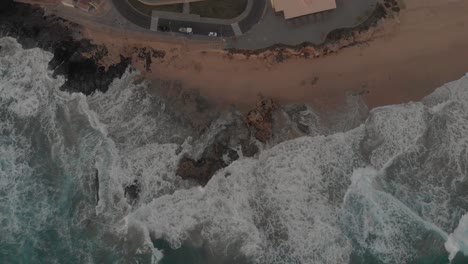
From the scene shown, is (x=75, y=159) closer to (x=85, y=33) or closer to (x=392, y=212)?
(x=85, y=33)

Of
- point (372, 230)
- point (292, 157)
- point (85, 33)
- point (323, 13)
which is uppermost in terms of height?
point (323, 13)

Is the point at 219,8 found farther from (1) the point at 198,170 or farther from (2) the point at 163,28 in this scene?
(1) the point at 198,170

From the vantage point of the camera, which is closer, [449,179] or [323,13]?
[449,179]

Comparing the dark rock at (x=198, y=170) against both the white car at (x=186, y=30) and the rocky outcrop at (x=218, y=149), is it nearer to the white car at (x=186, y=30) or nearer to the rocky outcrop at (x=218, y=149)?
the rocky outcrop at (x=218, y=149)

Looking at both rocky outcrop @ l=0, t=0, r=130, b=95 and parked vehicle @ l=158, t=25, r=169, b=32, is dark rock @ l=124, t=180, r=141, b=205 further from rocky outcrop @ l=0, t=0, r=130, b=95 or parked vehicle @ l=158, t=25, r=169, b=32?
parked vehicle @ l=158, t=25, r=169, b=32

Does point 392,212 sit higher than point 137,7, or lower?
lower

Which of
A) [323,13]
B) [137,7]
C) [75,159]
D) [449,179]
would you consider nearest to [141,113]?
[75,159]
